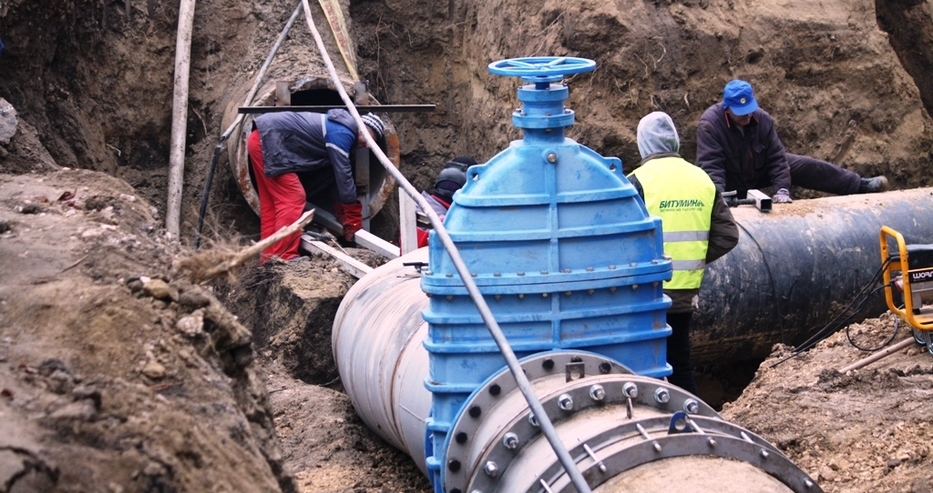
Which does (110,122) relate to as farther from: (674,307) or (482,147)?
(674,307)

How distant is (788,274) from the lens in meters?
6.57

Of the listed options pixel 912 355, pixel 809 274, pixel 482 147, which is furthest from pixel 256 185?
pixel 912 355

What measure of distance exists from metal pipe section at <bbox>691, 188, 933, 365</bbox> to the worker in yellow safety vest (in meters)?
1.44

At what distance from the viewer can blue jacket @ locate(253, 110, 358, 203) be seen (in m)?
8.71

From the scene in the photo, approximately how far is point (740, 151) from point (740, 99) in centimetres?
43

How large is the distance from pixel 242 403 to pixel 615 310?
4.73ft

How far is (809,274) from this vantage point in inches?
261

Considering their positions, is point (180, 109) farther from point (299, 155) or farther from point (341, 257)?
point (341, 257)

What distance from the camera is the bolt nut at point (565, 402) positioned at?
3.24m

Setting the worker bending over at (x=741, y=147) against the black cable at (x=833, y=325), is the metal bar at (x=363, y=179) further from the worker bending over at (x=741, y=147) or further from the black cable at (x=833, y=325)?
the black cable at (x=833, y=325)

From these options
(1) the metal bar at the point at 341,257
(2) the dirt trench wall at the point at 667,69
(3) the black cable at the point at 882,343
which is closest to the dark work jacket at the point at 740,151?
(2) the dirt trench wall at the point at 667,69

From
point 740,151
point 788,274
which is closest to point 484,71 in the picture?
point 740,151

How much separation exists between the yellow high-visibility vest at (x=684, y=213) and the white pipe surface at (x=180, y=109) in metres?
5.66

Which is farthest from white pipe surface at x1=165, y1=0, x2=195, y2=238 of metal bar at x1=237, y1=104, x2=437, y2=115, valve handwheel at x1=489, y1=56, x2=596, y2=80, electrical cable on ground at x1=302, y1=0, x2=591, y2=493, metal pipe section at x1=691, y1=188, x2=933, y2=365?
electrical cable on ground at x1=302, y1=0, x2=591, y2=493
